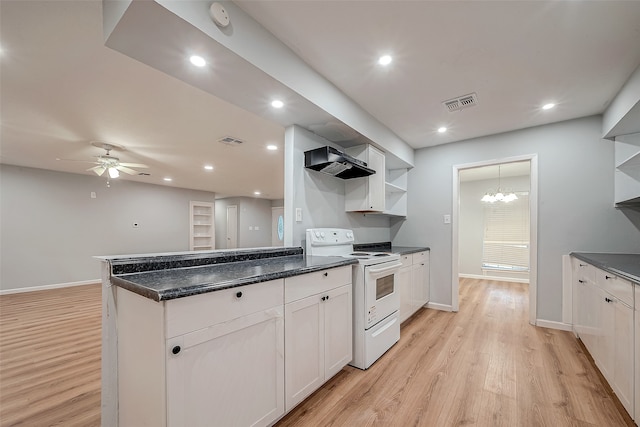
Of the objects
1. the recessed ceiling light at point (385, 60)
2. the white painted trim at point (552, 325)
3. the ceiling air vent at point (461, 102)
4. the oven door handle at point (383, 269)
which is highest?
the recessed ceiling light at point (385, 60)

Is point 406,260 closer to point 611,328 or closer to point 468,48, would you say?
point 611,328

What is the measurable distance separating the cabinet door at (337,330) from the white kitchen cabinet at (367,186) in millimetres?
1249

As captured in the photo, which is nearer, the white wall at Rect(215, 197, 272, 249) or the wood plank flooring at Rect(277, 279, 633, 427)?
the wood plank flooring at Rect(277, 279, 633, 427)

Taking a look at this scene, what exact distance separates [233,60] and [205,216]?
7.42 metres

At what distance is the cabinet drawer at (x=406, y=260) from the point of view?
297 cm

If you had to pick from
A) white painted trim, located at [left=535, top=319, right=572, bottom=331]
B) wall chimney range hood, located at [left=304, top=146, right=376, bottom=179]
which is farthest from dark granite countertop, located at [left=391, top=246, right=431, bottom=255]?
white painted trim, located at [left=535, top=319, right=572, bottom=331]

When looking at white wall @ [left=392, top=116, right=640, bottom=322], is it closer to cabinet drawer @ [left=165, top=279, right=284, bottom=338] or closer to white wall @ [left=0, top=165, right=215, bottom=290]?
cabinet drawer @ [left=165, top=279, right=284, bottom=338]

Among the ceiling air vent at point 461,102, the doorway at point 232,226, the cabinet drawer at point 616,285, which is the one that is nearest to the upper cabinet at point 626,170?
the cabinet drawer at point 616,285

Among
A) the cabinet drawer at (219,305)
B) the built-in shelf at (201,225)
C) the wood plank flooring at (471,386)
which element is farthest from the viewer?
the built-in shelf at (201,225)

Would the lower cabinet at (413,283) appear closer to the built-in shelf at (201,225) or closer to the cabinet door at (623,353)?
the cabinet door at (623,353)

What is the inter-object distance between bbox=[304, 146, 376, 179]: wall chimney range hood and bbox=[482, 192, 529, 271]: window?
4662 mm

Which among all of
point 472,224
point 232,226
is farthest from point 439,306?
point 232,226

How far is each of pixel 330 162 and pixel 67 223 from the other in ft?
20.5

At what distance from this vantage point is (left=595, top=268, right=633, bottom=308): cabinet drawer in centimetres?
151
